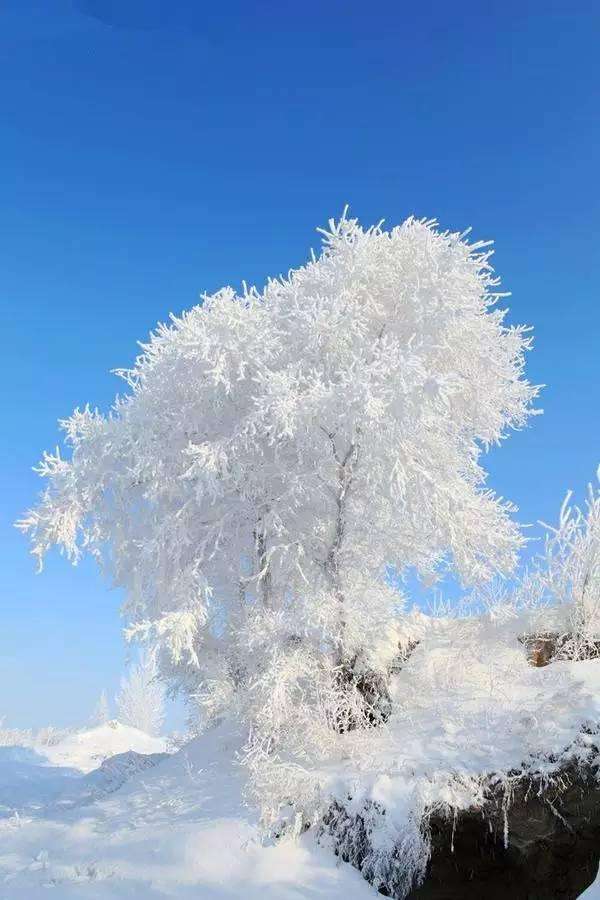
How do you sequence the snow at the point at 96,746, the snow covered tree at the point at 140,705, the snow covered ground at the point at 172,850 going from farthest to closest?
the snow covered tree at the point at 140,705, the snow at the point at 96,746, the snow covered ground at the point at 172,850

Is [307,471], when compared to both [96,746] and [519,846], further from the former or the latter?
[96,746]

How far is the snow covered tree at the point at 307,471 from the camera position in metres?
9.84

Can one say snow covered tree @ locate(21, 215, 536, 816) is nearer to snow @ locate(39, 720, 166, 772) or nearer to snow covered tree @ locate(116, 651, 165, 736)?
snow @ locate(39, 720, 166, 772)

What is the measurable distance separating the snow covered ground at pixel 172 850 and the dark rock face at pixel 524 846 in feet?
3.38

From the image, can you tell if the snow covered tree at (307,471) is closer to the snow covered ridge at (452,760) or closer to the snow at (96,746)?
the snow covered ridge at (452,760)

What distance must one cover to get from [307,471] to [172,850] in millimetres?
5465

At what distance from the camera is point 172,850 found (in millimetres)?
8516

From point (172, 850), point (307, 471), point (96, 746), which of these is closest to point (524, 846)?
point (172, 850)

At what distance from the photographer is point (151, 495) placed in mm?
11711

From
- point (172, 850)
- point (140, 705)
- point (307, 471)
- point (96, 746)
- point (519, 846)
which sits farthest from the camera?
point (140, 705)

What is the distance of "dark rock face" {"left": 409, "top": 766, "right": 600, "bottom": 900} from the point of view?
8164mm

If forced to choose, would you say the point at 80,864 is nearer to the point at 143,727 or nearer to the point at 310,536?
the point at 310,536

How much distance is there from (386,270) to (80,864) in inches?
375

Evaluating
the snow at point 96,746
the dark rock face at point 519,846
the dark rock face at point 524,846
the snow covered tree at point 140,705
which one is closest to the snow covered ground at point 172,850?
the dark rock face at point 519,846
